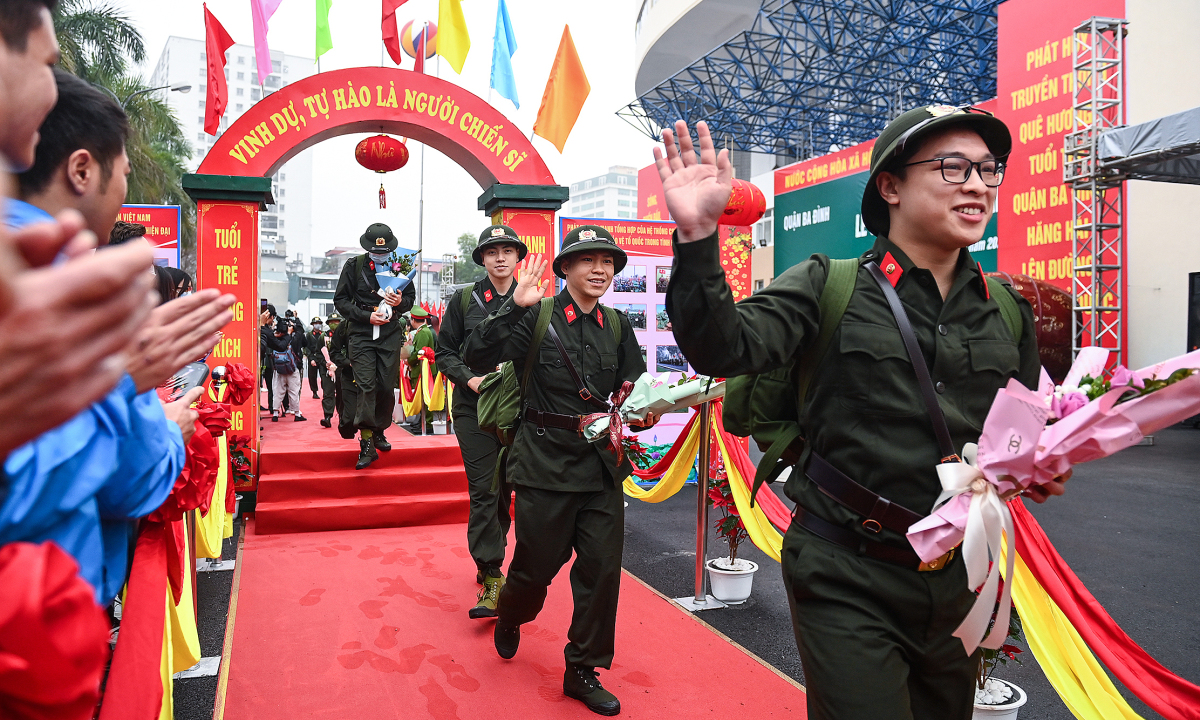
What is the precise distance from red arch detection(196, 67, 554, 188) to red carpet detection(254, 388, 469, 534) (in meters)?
2.68

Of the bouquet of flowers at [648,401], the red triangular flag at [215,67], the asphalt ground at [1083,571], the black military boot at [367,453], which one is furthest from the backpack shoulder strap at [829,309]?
the red triangular flag at [215,67]

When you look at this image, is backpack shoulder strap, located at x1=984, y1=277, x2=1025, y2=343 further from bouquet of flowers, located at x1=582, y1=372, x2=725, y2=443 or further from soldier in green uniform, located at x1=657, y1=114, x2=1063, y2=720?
bouquet of flowers, located at x1=582, y1=372, x2=725, y2=443

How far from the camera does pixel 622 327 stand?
150 inches

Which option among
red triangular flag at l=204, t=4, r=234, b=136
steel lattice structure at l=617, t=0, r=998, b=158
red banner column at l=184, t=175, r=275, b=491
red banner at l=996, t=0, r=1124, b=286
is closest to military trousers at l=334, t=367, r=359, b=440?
red banner column at l=184, t=175, r=275, b=491

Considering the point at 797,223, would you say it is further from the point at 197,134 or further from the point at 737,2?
the point at 197,134

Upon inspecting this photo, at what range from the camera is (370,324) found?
22.6ft

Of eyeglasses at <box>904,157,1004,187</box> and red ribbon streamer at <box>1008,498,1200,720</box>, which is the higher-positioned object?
eyeglasses at <box>904,157,1004,187</box>

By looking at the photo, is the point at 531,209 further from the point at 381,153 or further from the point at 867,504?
the point at 867,504

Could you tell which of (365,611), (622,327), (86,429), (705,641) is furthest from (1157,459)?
(86,429)

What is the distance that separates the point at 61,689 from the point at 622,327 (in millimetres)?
3050

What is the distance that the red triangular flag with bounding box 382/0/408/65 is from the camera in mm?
8086

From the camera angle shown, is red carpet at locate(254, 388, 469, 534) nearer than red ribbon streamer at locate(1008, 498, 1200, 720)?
No

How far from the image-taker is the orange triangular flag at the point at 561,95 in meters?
8.18

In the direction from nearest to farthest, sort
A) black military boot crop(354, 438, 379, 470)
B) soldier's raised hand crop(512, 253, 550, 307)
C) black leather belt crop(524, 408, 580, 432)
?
soldier's raised hand crop(512, 253, 550, 307) → black leather belt crop(524, 408, 580, 432) → black military boot crop(354, 438, 379, 470)
